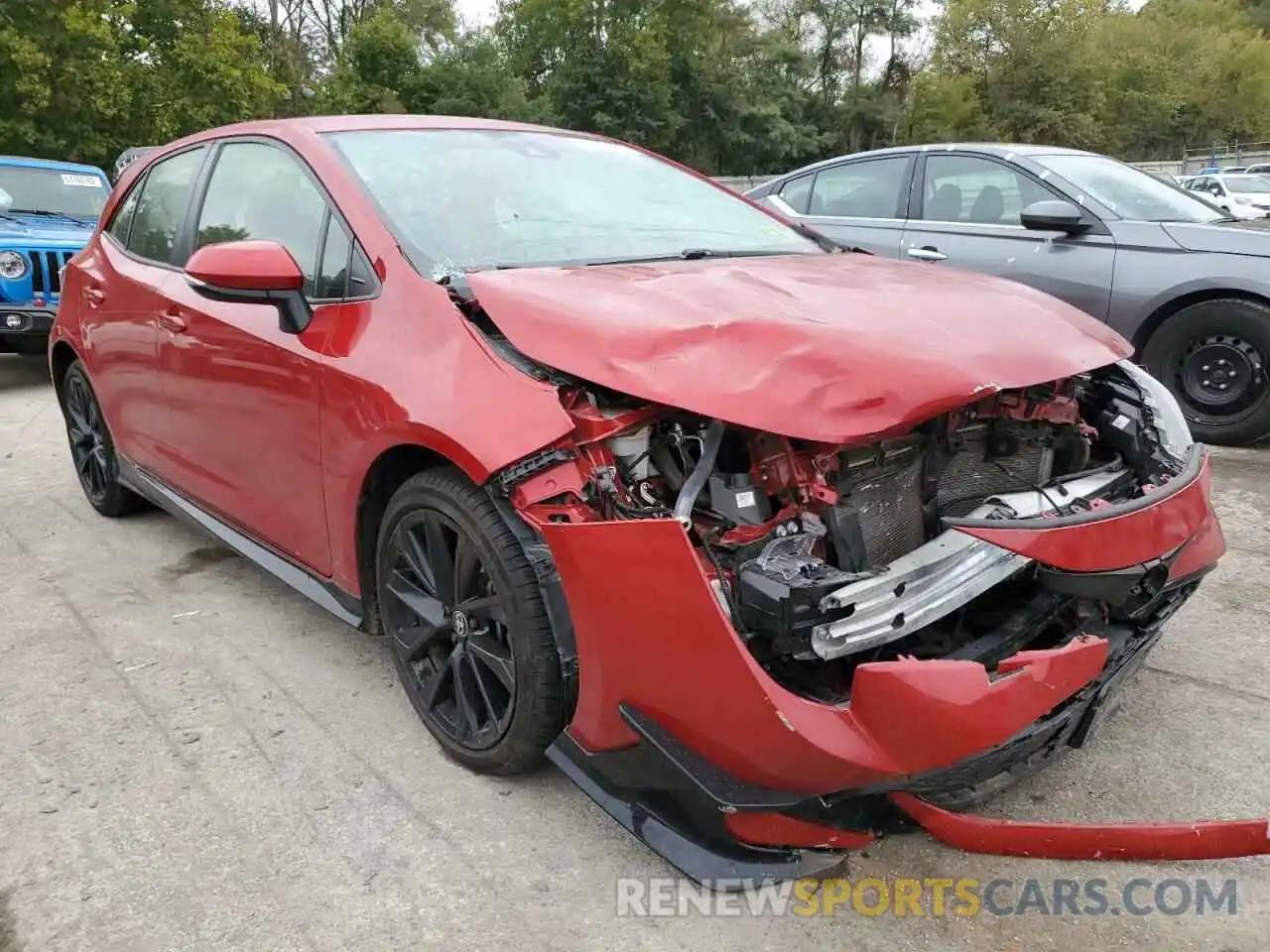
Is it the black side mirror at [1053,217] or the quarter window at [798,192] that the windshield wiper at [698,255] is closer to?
the black side mirror at [1053,217]

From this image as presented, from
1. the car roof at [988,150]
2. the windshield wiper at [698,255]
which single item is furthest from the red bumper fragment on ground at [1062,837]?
the car roof at [988,150]

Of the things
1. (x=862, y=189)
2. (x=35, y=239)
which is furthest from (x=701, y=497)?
(x=35, y=239)

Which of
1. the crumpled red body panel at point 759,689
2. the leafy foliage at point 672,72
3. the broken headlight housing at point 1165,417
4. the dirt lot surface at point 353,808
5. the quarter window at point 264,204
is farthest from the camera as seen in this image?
the leafy foliage at point 672,72

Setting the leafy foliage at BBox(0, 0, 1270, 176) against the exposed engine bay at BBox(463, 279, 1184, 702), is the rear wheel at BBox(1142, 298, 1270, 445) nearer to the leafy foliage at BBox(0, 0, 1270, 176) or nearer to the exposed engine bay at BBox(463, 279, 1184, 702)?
the exposed engine bay at BBox(463, 279, 1184, 702)

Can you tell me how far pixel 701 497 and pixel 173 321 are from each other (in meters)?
2.31

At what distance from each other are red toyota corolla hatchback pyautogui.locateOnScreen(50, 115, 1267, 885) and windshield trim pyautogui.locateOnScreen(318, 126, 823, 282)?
19mm

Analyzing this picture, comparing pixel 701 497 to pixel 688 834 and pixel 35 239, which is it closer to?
pixel 688 834

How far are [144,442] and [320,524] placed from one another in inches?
60.1

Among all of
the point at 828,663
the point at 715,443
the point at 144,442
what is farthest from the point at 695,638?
the point at 144,442

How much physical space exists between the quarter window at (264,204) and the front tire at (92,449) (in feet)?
4.76

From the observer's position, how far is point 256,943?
1.95m

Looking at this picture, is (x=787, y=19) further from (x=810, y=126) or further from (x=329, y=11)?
(x=329, y=11)

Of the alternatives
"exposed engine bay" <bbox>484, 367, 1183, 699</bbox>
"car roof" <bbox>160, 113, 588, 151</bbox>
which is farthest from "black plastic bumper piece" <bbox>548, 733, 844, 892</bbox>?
"car roof" <bbox>160, 113, 588, 151</bbox>

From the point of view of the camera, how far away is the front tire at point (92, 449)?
4395mm
